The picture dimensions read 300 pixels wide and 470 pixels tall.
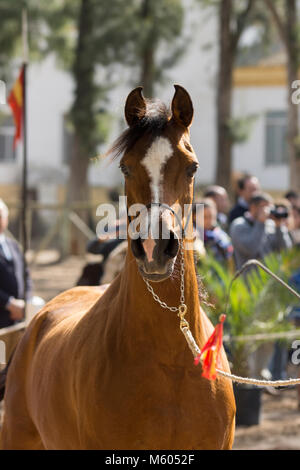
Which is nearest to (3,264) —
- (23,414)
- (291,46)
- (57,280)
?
(23,414)

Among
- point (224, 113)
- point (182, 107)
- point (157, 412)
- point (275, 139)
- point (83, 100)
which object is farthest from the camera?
point (275, 139)

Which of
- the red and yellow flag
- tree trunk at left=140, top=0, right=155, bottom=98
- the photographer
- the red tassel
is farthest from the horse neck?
tree trunk at left=140, top=0, right=155, bottom=98

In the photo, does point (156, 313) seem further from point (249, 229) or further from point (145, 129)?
point (249, 229)

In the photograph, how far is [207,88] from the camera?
2877 cm

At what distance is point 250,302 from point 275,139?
22865 mm

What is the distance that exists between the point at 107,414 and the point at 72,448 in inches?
19.0

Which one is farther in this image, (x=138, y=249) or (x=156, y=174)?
(x=156, y=174)

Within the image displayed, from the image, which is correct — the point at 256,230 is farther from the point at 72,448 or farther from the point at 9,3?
the point at 9,3

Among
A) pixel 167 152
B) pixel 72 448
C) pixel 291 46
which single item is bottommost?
pixel 72 448

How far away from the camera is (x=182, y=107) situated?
337 cm

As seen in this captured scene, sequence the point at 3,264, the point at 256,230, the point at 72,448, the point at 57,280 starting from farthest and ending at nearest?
the point at 57,280, the point at 256,230, the point at 3,264, the point at 72,448

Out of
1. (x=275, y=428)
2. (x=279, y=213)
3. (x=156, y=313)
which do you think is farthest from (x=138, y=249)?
(x=279, y=213)

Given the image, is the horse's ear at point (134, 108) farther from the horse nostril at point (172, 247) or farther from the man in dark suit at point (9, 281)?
the man in dark suit at point (9, 281)

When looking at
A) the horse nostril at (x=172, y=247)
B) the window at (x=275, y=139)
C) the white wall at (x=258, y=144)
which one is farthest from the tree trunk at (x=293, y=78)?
the horse nostril at (x=172, y=247)
